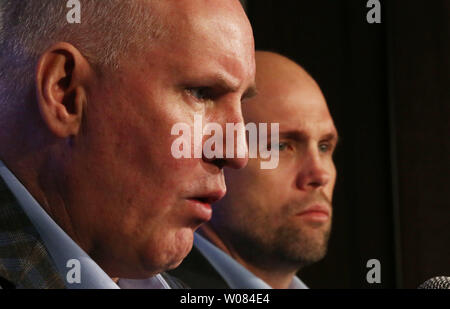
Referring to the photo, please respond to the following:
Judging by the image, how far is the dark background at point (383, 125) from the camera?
45.9 inches

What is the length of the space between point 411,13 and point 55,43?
2.32 feet

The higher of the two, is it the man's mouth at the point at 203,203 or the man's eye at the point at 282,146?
the man's eye at the point at 282,146

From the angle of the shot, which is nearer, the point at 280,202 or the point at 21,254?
the point at 21,254

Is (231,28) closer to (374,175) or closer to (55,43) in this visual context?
(55,43)

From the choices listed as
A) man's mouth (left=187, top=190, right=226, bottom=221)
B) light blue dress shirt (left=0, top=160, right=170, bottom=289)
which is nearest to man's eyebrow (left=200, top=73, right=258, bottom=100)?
man's mouth (left=187, top=190, right=226, bottom=221)

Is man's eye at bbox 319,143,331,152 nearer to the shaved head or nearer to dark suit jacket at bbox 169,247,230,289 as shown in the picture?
the shaved head

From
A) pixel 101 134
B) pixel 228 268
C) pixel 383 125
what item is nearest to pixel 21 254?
pixel 101 134

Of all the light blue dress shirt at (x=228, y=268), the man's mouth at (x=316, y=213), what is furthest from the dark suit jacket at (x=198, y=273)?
the man's mouth at (x=316, y=213)

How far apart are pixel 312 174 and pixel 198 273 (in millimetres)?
242

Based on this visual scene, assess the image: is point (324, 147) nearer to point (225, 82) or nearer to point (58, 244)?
point (225, 82)

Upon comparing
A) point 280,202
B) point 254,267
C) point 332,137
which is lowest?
point 254,267

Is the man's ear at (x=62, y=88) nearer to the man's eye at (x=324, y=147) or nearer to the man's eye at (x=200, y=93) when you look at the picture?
the man's eye at (x=200, y=93)

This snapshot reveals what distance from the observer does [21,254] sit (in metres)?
0.74
